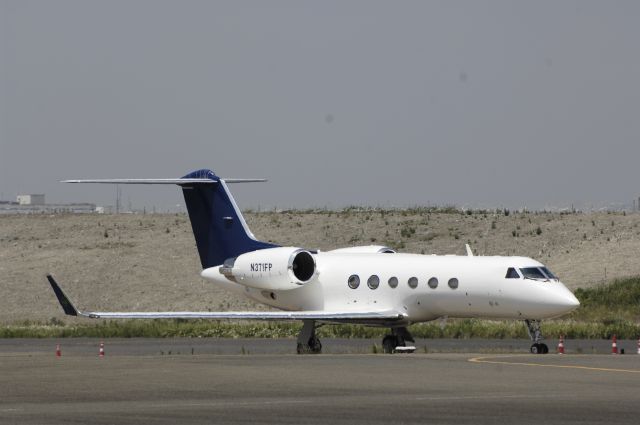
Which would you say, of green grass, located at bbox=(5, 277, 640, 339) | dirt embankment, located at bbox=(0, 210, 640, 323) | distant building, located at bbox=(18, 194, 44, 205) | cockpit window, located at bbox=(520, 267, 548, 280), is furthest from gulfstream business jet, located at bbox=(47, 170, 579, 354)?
distant building, located at bbox=(18, 194, 44, 205)

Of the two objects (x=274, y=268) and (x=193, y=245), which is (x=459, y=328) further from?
(x=193, y=245)

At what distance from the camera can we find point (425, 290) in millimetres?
37219

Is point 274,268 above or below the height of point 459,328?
above

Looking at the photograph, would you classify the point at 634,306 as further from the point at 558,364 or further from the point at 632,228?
the point at 558,364

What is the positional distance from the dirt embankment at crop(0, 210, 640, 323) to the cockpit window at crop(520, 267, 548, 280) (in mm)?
31535

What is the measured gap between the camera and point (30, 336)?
52531mm

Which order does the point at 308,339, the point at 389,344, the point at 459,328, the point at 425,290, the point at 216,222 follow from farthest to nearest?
the point at 459,328, the point at 216,222, the point at 308,339, the point at 389,344, the point at 425,290

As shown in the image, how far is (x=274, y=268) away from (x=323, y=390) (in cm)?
1721

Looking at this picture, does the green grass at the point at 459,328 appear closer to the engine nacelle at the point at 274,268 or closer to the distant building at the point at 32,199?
the engine nacelle at the point at 274,268

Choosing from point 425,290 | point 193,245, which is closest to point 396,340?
point 425,290

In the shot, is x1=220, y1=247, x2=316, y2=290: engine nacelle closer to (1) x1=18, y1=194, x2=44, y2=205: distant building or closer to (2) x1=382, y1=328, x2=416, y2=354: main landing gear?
(2) x1=382, y1=328, x2=416, y2=354: main landing gear

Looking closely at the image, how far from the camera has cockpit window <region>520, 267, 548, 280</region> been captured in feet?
117

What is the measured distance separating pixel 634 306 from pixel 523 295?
2411 centimetres

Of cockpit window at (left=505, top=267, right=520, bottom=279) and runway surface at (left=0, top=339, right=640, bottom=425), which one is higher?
cockpit window at (left=505, top=267, right=520, bottom=279)
